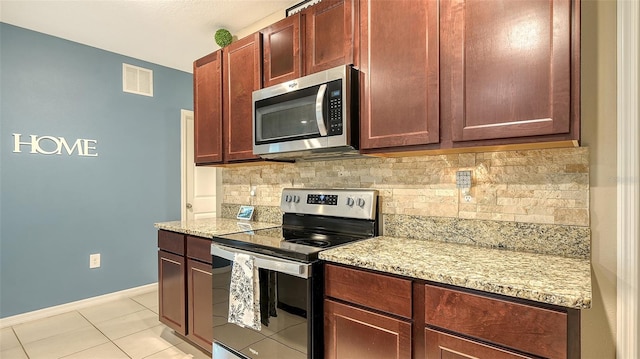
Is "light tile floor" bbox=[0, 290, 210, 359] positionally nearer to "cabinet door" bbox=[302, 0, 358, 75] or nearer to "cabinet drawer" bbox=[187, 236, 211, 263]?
"cabinet drawer" bbox=[187, 236, 211, 263]


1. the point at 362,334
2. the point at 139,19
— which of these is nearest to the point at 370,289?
the point at 362,334

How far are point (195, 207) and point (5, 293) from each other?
182cm

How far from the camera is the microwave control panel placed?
1652mm

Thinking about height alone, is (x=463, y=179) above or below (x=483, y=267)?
above

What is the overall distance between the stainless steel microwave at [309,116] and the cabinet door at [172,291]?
1.04 m

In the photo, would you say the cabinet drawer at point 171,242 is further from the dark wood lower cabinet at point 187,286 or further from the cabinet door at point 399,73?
the cabinet door at point 399,73

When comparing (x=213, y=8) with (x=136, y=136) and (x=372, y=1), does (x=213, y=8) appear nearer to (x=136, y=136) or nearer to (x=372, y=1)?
(x=372, y=1)

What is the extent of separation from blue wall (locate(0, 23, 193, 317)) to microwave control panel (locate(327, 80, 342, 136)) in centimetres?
275

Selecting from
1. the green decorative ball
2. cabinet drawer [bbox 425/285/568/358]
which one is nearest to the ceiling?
the green decorative ball

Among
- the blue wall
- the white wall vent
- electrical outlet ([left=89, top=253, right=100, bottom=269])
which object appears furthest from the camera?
the white wall vent

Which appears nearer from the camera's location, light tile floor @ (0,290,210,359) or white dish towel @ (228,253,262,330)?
white dish towel @ (228,253,262,330)

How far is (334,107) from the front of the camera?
65.8 inches

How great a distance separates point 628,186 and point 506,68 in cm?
62

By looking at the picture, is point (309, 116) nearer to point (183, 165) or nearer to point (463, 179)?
point (463, 179)
